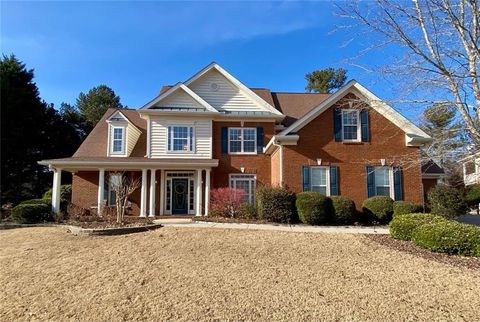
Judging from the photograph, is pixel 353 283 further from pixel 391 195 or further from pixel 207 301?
pixel 391 195

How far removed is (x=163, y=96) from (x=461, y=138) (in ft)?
49.7

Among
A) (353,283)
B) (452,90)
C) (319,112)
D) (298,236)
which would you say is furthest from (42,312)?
(319,112)

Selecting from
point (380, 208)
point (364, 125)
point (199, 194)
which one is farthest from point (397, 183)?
point (199, 194)

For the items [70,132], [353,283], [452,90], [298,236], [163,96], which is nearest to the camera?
[353,283]

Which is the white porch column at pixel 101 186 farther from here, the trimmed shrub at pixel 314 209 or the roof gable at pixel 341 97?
the trimmed shrub at pixel 314 209

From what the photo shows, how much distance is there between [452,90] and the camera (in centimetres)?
920

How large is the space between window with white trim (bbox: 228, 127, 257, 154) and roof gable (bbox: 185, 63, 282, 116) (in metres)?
1.31

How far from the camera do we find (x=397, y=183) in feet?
55.6

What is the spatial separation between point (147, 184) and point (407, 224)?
45.1 ft

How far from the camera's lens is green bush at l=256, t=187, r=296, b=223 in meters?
15.2

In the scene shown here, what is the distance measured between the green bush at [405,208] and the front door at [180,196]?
11.0 metres

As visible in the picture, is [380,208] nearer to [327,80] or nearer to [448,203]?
[448,203]

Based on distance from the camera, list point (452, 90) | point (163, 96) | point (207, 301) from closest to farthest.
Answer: point (207, 301) → point (452, 90) → point (163, 96)

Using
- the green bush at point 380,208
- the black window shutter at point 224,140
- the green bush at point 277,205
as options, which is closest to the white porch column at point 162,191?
the black window shutter at point 224,140
